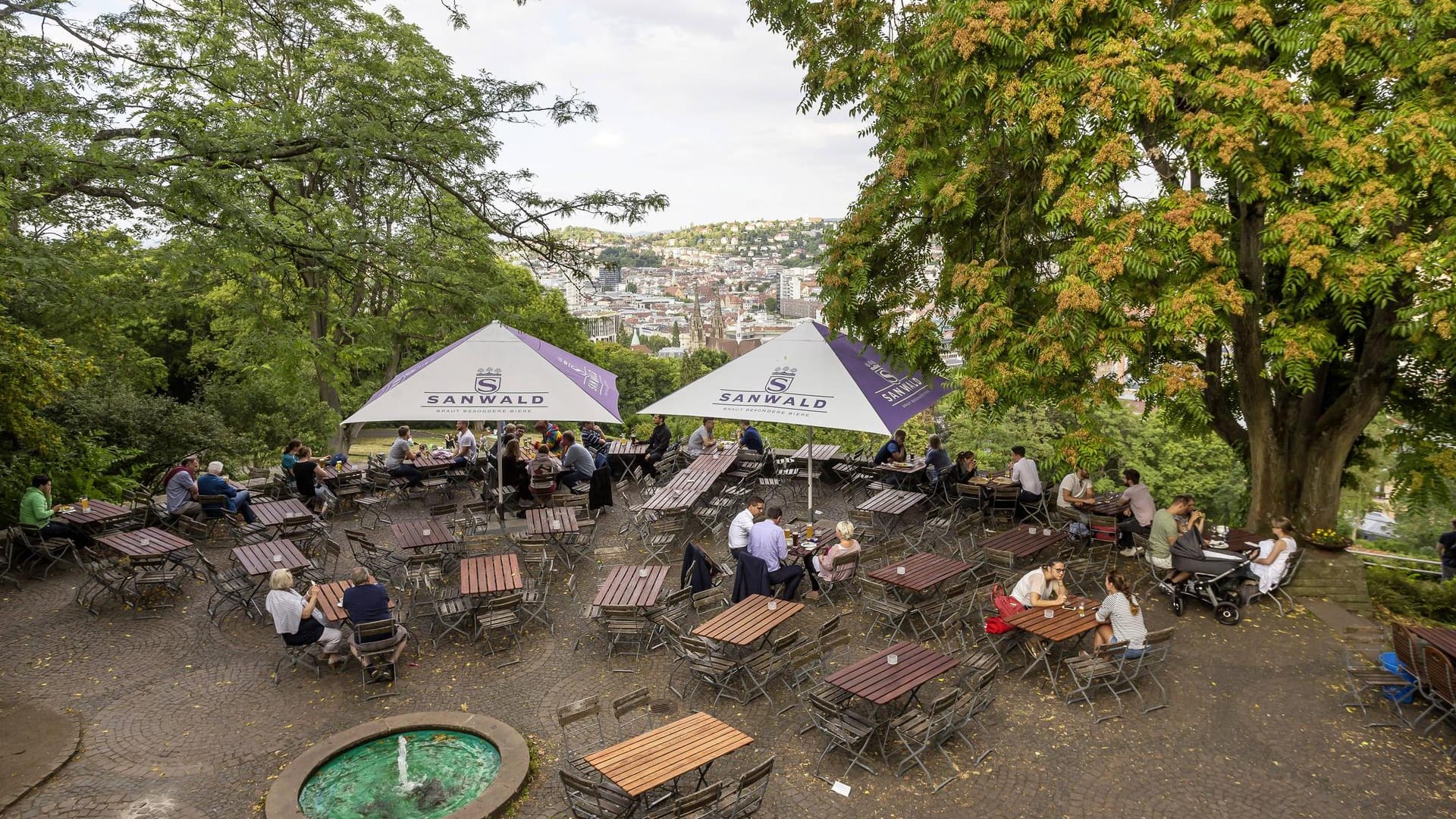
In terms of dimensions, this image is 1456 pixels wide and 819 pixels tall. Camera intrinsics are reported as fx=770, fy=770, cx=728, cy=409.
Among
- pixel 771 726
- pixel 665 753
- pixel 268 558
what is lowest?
pixel 771 726

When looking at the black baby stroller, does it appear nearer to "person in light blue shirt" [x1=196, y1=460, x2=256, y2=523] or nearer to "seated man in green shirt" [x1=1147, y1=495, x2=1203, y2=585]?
"seated man in green shirt" [x1=1147, y1=495, x2=1203, y2=585]

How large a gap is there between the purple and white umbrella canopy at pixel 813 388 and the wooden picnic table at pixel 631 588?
2.63 meters

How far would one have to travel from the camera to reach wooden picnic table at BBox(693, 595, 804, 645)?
7891 millimetres

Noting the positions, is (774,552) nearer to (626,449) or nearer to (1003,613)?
(1003,613)

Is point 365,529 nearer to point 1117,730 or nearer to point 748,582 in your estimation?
point 748,582

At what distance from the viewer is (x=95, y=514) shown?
11.6 meters

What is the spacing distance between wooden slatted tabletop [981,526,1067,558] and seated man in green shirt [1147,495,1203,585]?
1.29 metres

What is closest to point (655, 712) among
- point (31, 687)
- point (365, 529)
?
point (31, 687)

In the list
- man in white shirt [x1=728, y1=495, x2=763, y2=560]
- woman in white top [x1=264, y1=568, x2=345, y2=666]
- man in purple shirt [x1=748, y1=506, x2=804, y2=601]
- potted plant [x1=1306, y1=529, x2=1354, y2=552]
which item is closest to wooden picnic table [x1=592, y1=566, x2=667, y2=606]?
man in white shirt [x1=728, y1=495, x2=763, y2=560]

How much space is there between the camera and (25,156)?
26.9 feet

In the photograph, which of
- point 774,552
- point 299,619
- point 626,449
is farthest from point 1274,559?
point 299,619

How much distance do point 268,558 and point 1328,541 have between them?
566 inches

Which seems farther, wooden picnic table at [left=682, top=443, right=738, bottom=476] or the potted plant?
wooden picnic table at [left=682, top=443, right=738, bottom=476]

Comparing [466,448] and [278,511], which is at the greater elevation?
[466,448]
